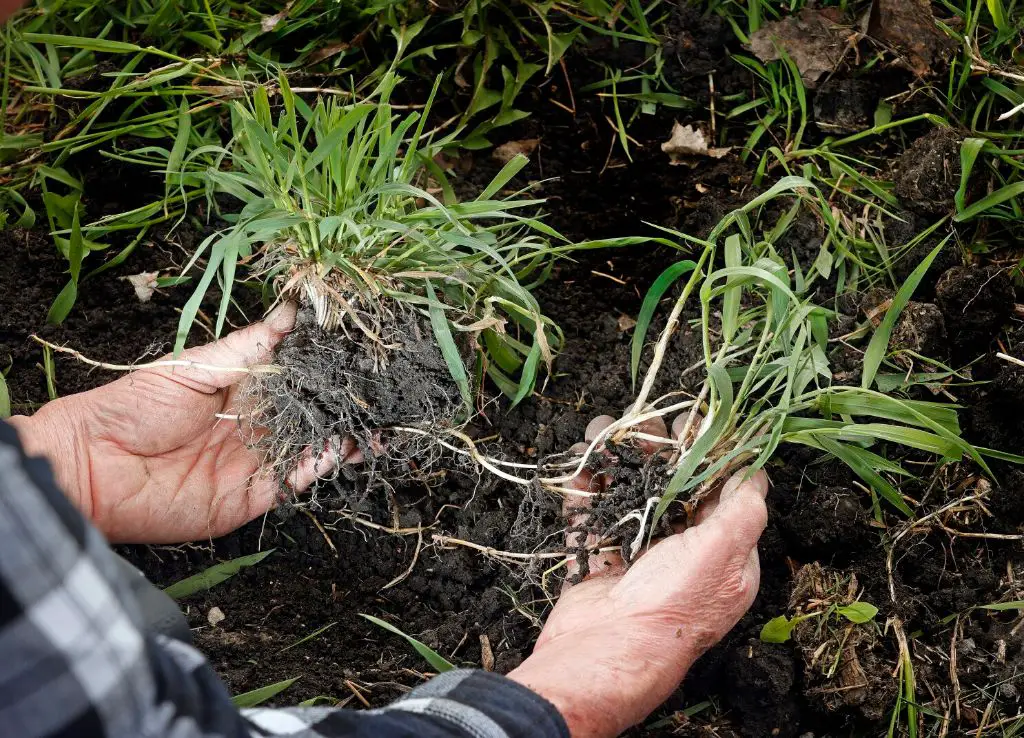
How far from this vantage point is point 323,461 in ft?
5.26

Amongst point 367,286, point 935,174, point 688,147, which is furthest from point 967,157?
point 367,286

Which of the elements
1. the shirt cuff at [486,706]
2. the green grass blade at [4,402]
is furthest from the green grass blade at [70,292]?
the shirt cuff at [486,706]

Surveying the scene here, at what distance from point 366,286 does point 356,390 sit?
20cm

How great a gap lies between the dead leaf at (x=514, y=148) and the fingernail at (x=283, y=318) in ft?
2.26

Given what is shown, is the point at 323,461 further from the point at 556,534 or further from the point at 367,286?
the point at 556,534

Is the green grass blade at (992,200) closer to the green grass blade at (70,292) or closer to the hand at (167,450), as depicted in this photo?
the hand at (167,450)

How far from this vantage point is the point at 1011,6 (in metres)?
1.73

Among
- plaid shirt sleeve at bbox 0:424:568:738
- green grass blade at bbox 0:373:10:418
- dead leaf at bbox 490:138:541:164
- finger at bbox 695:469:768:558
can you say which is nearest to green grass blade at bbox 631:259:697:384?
finger at bbox 695:469:768:558

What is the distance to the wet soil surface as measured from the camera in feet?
4.88

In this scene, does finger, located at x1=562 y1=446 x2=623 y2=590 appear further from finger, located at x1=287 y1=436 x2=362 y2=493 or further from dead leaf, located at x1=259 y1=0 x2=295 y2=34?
dead leaf, located at x1=259 y1=0 x2=295 y2=34

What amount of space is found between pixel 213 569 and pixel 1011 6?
6.65ft

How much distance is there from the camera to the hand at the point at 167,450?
1.50 m

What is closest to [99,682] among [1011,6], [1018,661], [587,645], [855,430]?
[587,645]

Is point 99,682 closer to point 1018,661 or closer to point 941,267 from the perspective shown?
point 1018,661
